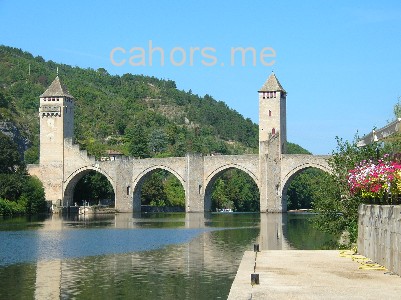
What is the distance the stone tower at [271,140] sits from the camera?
61938mm

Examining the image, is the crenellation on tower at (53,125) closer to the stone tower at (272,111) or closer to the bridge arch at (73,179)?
the bridge arch at (73,179)

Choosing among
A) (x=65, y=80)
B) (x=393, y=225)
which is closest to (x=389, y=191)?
(x=393, y=225)

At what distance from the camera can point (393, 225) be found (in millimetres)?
12539

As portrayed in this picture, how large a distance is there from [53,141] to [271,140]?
67.1 feet

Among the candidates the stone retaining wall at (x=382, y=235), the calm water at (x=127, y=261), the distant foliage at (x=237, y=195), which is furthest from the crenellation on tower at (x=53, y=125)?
the stone retaining wall at (x=382, y=235)

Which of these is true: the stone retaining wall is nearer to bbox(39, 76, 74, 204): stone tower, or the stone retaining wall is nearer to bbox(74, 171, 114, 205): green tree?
bbox(39, 76, 74, 204): stone tower

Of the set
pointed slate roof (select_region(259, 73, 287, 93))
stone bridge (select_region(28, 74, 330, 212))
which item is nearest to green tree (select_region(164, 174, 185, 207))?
stone bridge (select_region(28, 74, 330, 212))

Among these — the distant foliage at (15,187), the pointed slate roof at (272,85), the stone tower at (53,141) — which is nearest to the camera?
the distant foliage at (15,187)

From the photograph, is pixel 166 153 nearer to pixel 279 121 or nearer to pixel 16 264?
pixel 279 121

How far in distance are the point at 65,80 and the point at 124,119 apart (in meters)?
15.6

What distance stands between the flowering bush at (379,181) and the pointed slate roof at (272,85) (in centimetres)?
4970

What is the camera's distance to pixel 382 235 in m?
13.5

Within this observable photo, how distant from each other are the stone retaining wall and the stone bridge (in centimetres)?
4455

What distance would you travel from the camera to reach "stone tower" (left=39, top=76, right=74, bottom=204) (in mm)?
69438
